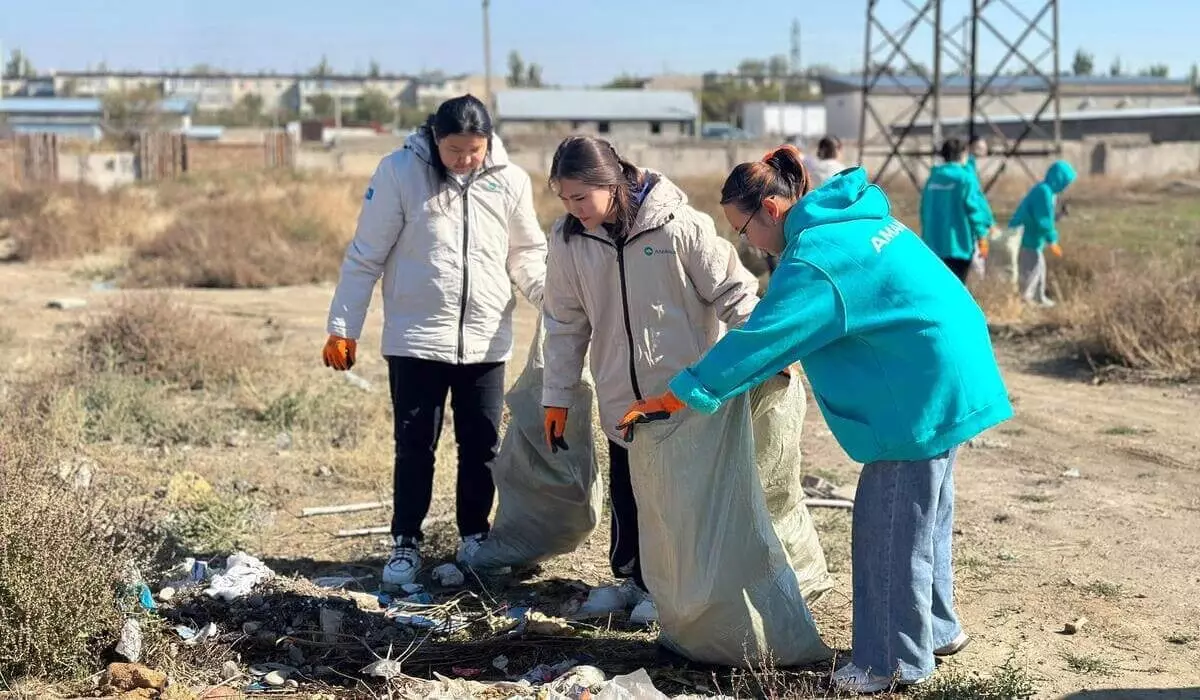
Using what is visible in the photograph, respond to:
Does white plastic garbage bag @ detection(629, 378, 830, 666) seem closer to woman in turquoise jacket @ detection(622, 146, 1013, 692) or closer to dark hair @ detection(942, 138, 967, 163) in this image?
woman in turquoise jacket @ detection(622, 146, 1013, 692)

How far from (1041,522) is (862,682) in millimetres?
2260

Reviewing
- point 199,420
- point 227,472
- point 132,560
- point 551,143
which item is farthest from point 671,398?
point 551,143

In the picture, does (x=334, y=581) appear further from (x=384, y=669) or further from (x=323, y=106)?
(x=323, y=106)

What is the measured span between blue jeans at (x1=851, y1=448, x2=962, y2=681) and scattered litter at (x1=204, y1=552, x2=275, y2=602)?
205cm

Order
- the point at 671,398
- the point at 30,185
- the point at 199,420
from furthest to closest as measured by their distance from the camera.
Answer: the point at 30,185, the point at 199,420, the point at 671,398

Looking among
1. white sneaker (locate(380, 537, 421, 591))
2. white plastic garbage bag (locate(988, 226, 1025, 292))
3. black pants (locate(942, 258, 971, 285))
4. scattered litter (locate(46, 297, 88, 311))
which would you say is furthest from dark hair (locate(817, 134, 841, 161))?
scattered litter (locate(46, 297, 88, 311))

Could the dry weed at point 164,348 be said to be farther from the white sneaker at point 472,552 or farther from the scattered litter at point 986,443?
the scattered litter at point 986,443

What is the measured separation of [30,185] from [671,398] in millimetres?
21634

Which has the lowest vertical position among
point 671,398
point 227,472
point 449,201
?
point 227,472

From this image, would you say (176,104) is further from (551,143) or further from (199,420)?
(199,420)

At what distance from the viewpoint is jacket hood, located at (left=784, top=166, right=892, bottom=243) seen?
3107 millimetres

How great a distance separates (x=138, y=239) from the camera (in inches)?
686

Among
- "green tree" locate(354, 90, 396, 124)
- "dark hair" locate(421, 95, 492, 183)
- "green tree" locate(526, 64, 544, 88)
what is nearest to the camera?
"dark hair" locate(421, 95, 492, 183)

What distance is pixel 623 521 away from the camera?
4.17 meters
